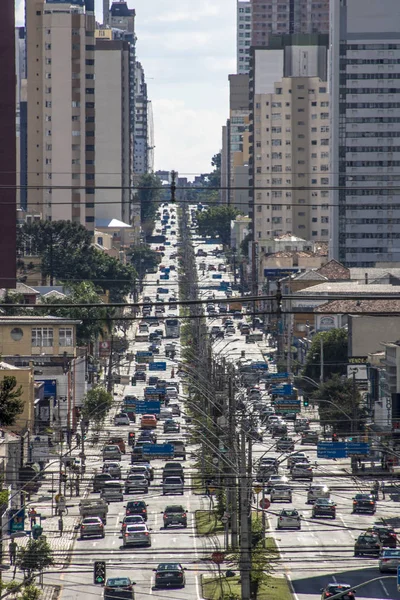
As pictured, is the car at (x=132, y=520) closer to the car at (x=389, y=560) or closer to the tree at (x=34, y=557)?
the tree at (x=34, y=557)

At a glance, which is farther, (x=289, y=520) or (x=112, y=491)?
(x=112, y=491)

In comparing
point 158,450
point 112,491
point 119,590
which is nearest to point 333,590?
point 119,590

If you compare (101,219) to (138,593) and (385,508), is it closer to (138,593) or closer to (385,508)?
(385,508)

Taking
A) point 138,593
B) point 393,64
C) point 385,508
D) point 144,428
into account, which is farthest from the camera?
point 393,64

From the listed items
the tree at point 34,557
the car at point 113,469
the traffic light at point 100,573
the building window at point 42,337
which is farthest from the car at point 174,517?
the building window at point 42,337

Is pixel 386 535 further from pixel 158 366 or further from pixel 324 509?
pixel 158 366

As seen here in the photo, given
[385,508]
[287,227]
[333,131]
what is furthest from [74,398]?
[287,227]
